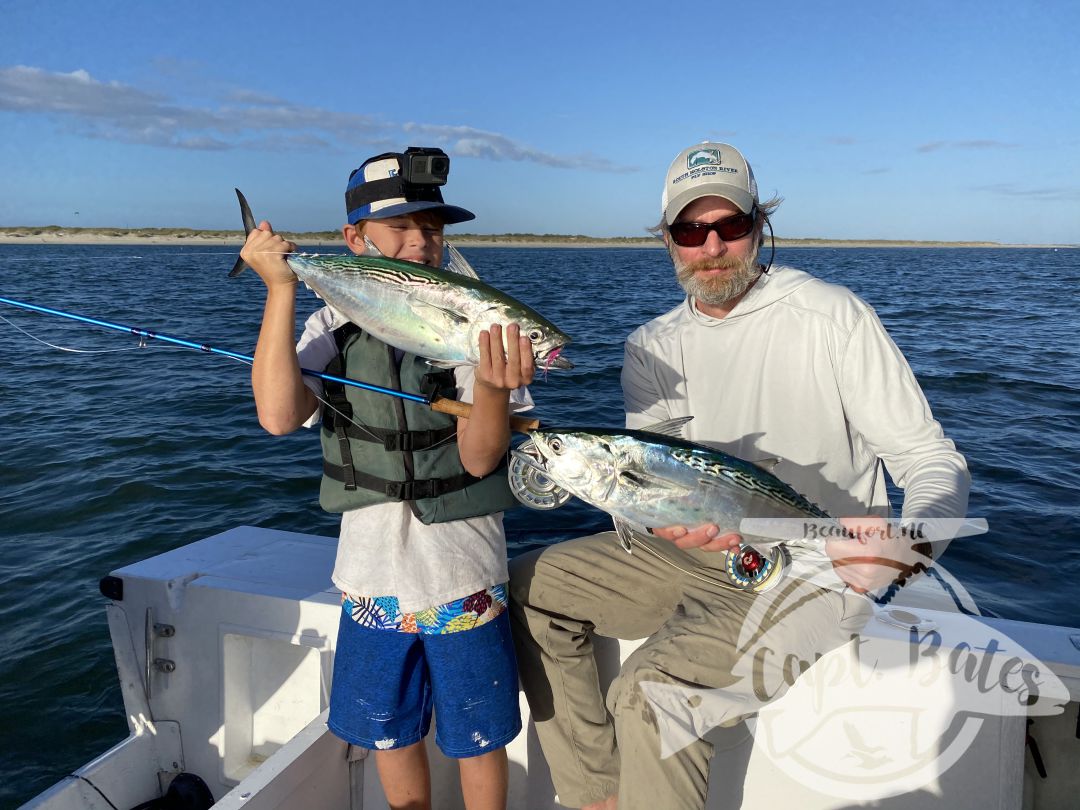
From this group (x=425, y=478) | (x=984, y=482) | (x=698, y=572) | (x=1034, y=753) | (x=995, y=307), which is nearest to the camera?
(x=425, y=478)

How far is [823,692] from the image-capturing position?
2.96m

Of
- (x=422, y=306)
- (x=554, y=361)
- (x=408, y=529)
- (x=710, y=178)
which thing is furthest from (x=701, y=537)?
(x=710, y=178)

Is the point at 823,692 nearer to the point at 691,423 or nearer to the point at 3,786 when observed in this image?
the point at 691,423

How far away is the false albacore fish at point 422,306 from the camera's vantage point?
97.2 inches

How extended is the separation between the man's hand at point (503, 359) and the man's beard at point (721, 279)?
53.7 inches

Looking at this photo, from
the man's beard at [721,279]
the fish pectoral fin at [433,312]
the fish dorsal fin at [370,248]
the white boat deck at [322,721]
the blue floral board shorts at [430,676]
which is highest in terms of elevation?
the fish dorsal fin at [370,248]

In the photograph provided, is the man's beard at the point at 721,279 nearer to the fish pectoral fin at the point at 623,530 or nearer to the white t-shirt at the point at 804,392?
the white t-shirt at the point at 804,392

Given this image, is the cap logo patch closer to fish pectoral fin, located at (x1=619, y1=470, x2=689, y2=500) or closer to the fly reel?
fish pectoral fin, located at (x1=619, y1=470, x2=689, y2=500)

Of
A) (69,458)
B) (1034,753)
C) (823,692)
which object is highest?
(823,692)

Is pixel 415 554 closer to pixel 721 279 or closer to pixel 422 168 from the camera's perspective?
pixel 422 168

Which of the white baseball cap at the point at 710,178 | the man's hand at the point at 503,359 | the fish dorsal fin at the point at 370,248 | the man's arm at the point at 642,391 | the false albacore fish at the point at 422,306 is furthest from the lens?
the man's arm at the point at 642,391

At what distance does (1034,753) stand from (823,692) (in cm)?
88

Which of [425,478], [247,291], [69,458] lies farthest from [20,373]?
[247,291]

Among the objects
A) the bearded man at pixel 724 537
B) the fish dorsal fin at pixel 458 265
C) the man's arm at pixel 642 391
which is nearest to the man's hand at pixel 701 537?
the bearded man at pixel 724 537
